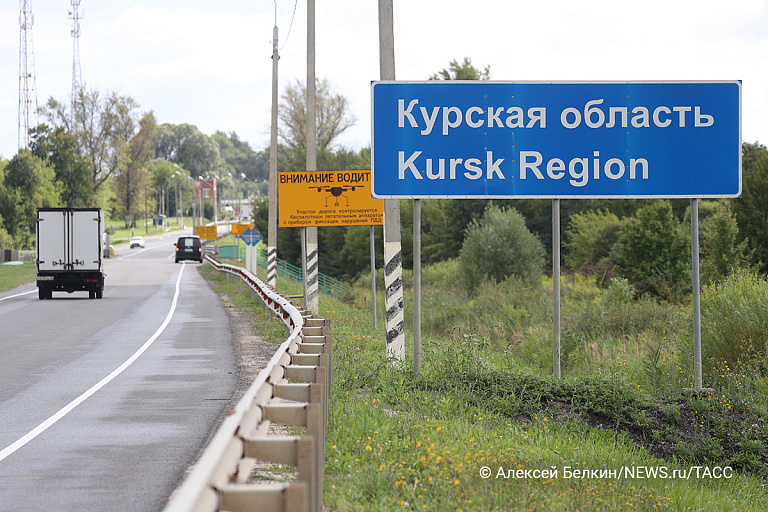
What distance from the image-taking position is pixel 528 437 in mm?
8672

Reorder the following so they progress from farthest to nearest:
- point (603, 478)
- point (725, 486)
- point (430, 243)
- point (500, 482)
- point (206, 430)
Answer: point (430, 243) < point (725, 486) < point (206, 430) < point (603, 478) < point (500, 482)

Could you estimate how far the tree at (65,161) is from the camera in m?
93.0

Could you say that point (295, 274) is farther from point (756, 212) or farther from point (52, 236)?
point (756, 212)

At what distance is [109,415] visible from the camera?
9547 mm

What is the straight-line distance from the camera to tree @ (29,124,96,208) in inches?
3661

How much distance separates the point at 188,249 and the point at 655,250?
129ft

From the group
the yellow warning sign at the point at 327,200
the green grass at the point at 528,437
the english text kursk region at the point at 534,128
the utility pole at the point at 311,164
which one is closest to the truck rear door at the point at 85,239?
the utility pole at the point at 311,164

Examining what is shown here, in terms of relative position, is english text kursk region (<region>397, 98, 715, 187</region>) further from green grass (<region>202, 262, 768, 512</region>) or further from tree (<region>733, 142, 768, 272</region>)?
tree (<region>733, 142, 768, 272</region>)

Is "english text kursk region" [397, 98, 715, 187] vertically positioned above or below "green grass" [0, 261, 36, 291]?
above

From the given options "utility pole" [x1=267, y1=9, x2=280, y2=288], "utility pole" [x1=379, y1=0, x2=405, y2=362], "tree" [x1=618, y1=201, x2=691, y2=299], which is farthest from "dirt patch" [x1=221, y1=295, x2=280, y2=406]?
"tree" [x1=618, y1=201, x2=691, y2=299]

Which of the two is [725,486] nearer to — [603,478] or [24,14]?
[603,478]

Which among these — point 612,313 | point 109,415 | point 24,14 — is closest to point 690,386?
point 109,415

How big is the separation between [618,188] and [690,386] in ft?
10.3

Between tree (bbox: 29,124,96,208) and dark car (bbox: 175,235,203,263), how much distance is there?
31398 mm
